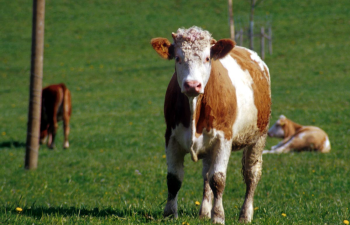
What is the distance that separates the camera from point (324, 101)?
17547 millimetres

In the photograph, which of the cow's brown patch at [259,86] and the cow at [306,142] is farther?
the cow at [306,142]

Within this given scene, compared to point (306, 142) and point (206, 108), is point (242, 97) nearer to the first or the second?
point (206, 108)

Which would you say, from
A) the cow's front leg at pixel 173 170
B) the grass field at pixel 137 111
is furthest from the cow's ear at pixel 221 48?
the grass field at pixel 137 111

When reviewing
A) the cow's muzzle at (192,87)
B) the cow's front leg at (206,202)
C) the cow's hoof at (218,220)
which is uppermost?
the cow's muzzle at (192,87)

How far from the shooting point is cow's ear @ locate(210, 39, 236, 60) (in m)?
4.88

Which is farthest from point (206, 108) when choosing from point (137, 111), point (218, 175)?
point (137, 111)

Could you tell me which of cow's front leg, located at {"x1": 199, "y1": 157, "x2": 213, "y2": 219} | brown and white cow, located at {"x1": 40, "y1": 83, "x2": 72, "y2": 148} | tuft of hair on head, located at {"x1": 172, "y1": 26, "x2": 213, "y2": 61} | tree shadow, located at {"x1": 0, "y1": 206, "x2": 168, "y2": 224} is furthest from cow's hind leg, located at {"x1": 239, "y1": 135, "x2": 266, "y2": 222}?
brown and white cow, located at {"x1": 40, "y1": 83, "x2": 72, "y2": 148}

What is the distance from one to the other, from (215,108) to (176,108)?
450 millimetres

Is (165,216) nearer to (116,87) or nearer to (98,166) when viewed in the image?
(98,166)

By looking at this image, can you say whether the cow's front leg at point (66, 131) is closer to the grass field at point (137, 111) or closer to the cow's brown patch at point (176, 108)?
the grass field at point (137, 111)

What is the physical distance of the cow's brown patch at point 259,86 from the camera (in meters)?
5.91

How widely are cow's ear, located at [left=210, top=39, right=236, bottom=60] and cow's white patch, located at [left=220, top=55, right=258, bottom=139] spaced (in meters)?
0.61

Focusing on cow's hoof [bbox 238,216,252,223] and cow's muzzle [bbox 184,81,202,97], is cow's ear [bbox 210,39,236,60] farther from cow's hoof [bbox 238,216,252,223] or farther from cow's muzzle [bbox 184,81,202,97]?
cow's hoof [bbox 238,216,252,223]

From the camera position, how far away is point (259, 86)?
602 centimetres
